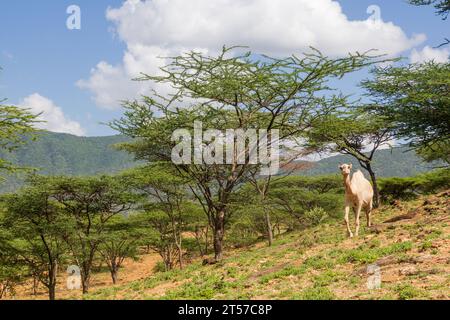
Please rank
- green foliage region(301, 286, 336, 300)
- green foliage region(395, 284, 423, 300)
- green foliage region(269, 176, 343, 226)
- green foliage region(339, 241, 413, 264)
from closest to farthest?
1. green foliage region(395, 284, 423, 300)
2. green foliage region(301, 286, 336, 300)
3. green foliage region(339, 241, 413, 264)
4. green foliage region(269, 176, 343, 226)

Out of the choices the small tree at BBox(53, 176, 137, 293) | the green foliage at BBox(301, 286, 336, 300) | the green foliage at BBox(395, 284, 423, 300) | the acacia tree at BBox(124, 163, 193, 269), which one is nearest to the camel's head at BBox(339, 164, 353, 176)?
the green foliage at BBox(301, 286, 336, 300)

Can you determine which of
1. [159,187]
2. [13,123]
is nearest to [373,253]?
[13,123]

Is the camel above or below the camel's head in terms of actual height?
below

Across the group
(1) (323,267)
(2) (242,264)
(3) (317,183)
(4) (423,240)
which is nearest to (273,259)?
(2) (242,264)

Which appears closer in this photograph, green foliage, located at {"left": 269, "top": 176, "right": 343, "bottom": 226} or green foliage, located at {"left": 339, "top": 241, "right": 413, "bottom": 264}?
green foliage, located at {"left": 339, "top": 241, "right": 413, "bottom": 264}

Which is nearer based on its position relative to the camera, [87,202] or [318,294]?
[318,294]

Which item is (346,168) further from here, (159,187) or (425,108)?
(159,187)

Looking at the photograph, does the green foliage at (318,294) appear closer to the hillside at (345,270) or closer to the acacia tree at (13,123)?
the hillside at (345,270)

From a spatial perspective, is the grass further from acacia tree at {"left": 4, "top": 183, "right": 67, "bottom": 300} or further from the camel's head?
acacia tree at {"left": 4, "top": 183, "right": 67, "bottom": 300}

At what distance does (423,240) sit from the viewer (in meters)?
12.0

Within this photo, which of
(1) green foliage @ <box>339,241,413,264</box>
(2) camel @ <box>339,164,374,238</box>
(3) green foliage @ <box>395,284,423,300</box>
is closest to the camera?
(3) green foliage @ <box>395,284,423,300</box>

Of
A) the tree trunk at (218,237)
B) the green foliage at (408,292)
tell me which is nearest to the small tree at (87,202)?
the tree trunk at (218,237)

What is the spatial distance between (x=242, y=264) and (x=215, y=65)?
23.9ft

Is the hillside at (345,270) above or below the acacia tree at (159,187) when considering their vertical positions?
below
